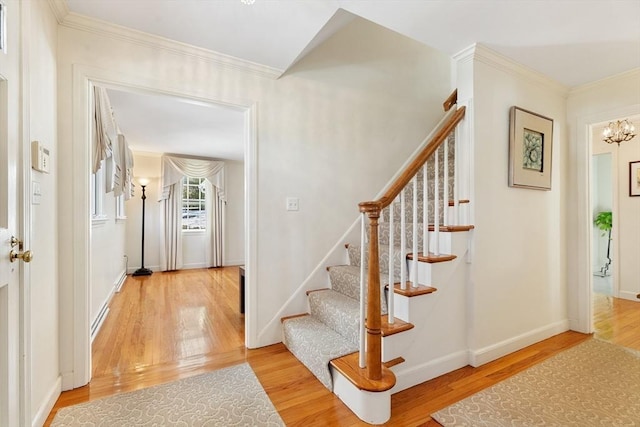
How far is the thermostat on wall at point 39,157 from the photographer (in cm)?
138

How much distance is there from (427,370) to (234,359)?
1.38 m

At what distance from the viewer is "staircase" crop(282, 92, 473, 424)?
1585 millimetres

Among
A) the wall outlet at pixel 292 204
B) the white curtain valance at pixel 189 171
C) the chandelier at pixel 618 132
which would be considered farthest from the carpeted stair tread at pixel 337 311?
the white curtain valance at pixel 189 171

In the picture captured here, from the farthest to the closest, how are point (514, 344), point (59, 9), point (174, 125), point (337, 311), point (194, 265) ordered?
point (194, 265) → point (174, 125) → point (514, 344) → point (337, 311) → point (59, 9)

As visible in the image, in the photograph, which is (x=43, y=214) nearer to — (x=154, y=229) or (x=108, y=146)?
(x=108, y=146)

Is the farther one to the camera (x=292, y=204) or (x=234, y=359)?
(x=292, y=204)

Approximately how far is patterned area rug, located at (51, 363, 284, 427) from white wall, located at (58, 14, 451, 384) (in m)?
0.41

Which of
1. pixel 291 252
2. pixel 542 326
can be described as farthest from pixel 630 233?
pixel 291 252

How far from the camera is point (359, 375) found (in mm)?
1593

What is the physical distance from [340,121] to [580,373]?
265 cm

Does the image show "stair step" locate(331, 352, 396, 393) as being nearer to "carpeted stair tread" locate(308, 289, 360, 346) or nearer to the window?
"carpeted stair tread" locate(308, 289, 360, 346)

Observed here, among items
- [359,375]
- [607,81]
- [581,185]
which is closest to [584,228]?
[581,185]

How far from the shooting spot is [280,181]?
2.45 metres

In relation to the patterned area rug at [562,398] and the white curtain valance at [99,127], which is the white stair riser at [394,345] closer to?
the patterned area rug at [562,398]
